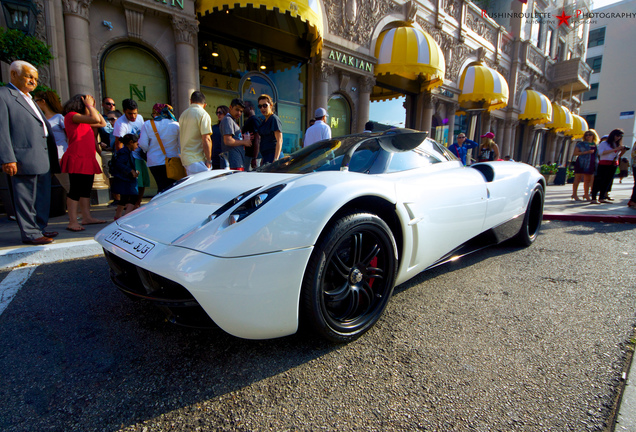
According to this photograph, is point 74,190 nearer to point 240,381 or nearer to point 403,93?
point 240,381

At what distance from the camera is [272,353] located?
154cm

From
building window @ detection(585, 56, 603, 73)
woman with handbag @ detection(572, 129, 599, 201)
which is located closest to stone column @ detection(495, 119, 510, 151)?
woman with handbag @ detection(572, 129, 599, 201)

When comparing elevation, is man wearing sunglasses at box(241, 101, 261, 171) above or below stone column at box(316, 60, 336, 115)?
below

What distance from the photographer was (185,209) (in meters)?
1.74

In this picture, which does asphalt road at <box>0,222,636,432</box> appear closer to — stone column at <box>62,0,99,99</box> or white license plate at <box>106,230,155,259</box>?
white license plate at <box>106,230,155,259</box>

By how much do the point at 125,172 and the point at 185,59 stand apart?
4351 mm

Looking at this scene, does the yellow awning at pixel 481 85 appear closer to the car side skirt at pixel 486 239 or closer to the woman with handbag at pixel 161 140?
the car side skirt at pixel 486 239

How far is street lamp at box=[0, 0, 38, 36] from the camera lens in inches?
176

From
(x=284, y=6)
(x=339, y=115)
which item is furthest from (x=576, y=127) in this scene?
(x=284, y=6)

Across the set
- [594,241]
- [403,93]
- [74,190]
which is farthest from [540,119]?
[74,190]

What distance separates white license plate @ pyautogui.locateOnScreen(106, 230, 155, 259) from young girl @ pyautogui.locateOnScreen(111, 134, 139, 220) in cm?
287

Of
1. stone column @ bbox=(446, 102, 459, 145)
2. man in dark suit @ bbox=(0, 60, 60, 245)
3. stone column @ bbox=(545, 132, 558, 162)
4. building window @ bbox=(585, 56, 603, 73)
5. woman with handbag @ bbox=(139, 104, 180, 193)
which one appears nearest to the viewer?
man in dark suit @ bbox=(0, 60, 60, 245)

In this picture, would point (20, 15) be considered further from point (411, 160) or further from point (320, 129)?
point (411, 160)

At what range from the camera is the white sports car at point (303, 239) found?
1.29 metres
